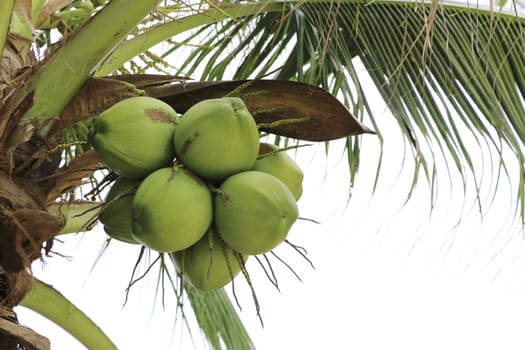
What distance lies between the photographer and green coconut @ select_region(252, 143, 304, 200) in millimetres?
1258

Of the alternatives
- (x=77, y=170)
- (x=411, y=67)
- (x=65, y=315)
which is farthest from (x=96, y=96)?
(x=411, y=67)

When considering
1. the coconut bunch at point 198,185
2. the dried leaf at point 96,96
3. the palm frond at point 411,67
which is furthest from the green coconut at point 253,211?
the palm frond at point 411,67

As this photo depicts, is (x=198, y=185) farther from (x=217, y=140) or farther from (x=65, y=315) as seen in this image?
(x=65, y=315)

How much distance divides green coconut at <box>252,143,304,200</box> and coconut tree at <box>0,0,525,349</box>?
8cm

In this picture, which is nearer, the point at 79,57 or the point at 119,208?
the point at 119,208

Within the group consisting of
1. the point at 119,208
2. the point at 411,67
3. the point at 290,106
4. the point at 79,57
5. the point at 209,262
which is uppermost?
the point at 411,67

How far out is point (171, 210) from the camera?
3.71ft

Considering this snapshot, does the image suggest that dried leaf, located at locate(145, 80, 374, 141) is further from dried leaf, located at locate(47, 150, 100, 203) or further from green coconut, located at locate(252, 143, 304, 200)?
dried leaf, located at locate(47, 150, 100, 203)

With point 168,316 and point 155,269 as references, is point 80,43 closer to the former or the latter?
point 168,316

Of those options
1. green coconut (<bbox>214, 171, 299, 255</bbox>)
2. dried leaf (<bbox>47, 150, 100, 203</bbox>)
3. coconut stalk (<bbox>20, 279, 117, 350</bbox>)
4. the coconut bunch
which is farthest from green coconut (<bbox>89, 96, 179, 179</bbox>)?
coconut stalk (<bbox>20, 279, 117, 350</bbox>)

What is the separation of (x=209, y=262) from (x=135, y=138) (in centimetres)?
21

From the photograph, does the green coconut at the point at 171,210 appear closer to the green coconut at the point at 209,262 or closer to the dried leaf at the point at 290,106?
the green coconut at the point at 209,262

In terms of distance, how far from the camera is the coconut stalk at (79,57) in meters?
1.36

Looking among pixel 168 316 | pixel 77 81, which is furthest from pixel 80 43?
pixel 168 316
